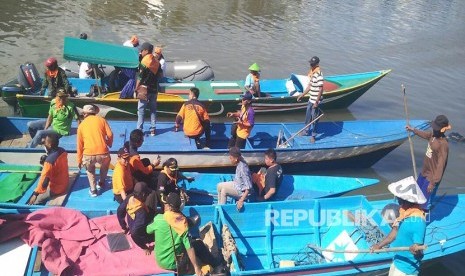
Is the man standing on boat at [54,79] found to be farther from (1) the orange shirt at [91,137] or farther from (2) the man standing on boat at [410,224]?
(2) the man standing on boat at [410,224]

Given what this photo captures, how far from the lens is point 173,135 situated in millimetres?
11648

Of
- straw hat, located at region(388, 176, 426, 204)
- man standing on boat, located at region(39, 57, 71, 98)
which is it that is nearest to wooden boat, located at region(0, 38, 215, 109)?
man standing on boat, located at region(39, 57, 71, 98)

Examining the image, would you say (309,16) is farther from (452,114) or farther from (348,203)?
(348,203)

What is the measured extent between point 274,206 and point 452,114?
37.8 feet

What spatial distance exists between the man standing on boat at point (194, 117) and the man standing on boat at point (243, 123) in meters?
0.66

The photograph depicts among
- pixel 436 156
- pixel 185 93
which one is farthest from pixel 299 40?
pixel 436 156

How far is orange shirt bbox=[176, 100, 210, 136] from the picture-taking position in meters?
10.6

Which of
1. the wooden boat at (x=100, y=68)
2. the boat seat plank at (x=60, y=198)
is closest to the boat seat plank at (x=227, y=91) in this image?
the wooden boat at (x=100, y=68)

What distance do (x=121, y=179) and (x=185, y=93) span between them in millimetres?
6800

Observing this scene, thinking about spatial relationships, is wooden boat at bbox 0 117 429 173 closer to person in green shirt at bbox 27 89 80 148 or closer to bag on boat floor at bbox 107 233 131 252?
person in green shirt at bbox 27 89 80 148

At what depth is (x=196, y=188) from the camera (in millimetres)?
9719

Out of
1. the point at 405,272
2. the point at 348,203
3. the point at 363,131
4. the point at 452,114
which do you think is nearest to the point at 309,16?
the point at 452,114

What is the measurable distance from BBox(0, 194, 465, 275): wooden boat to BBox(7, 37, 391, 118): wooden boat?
550 centimetres

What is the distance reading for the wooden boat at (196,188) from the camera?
8.51 metres
